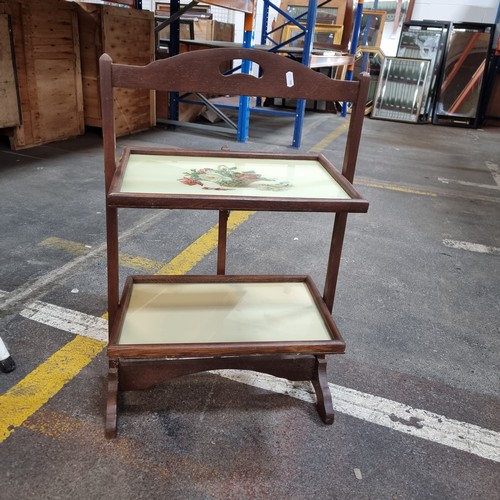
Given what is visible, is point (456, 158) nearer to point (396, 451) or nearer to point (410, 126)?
point (410, 126)

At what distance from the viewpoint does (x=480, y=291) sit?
2.67 metres

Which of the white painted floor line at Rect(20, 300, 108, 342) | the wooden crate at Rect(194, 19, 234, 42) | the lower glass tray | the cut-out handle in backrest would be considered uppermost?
the wooden crate at Rect(194, 19, 234, 42)

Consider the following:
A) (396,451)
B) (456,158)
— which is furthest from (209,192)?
(456,158)

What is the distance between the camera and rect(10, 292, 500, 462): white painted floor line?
64.0 inches

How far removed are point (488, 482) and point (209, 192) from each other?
4.23 ft

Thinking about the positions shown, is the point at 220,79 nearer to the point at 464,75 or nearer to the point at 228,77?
the point at 228,77

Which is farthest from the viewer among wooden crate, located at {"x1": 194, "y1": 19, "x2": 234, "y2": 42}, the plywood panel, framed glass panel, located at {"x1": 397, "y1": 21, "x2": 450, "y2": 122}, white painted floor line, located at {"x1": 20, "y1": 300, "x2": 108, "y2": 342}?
wooden crate, located at {"x1": 194, "y1": 19, "x2": 234, "y2": 42}

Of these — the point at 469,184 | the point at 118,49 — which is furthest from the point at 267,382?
the point at 118,49

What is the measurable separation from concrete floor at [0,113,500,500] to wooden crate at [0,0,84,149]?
58.0 inches

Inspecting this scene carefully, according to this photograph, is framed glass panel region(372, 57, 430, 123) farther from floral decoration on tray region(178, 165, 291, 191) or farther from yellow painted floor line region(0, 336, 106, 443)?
yellow painted floor line region(0, 336, 106, 443)

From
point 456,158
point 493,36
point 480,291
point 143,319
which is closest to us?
point 143,319

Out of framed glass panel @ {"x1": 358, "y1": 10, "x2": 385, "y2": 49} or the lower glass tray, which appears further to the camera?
framed glass panel @ {"x1": 358, "y1": 10, "x2": 385, "y2": 49}

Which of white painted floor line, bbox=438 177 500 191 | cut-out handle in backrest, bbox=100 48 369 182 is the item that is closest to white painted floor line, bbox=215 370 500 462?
cut-out handle in backrest, bbox=100 48 369 182

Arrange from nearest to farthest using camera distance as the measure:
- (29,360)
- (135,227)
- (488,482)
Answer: (488,482) → (29,360) → (135,227)
